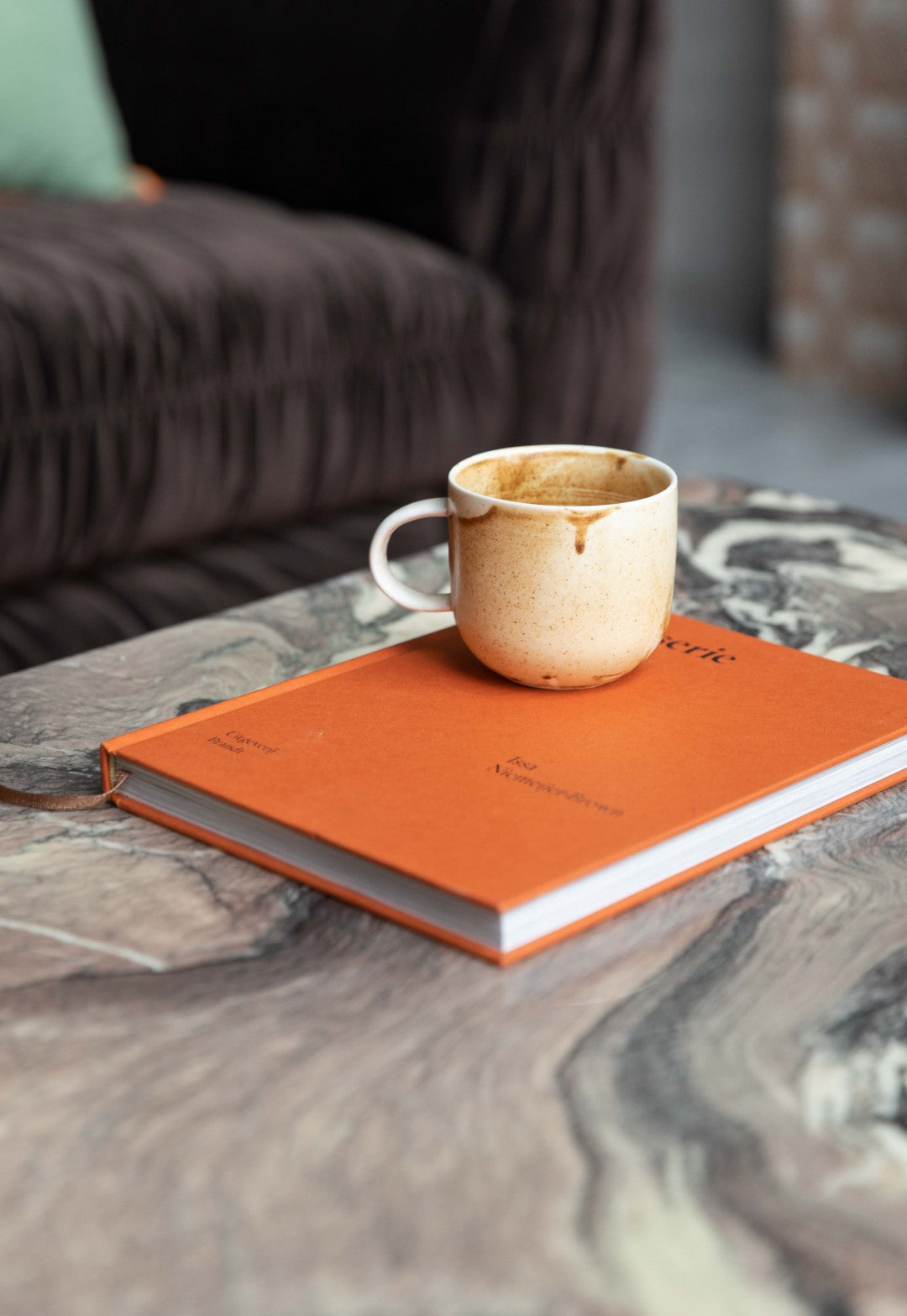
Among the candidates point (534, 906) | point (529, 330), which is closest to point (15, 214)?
point (529, 330)

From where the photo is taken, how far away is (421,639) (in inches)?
24.8

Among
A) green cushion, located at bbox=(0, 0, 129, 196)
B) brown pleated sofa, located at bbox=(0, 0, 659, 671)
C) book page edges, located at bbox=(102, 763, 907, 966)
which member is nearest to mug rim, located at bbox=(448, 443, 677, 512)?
book page edges, located at bbox=(102, 763, 907, 966)

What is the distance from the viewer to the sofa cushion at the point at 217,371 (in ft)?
3.67

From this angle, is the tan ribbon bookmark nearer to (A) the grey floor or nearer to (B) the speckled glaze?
(B) the speckled glaze

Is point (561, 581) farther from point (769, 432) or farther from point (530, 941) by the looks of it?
point (769, 432)

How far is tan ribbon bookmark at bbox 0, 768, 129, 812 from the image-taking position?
1.71ft

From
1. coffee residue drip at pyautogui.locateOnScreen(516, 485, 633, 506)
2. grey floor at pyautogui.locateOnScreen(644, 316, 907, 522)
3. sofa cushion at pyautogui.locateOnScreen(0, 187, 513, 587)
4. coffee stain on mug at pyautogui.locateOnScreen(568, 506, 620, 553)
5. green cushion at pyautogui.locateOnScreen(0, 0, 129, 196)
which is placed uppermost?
green cushion at pyautogui.locateOnScreen(0, 0, 129, 196)

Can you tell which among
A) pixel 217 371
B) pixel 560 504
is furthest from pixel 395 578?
pixel 217 371

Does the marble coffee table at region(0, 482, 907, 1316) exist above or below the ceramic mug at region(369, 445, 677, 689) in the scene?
below

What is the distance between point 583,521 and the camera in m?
0.54

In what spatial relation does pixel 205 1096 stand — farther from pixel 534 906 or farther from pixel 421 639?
pixel 421 639

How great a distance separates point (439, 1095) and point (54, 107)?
1.32m

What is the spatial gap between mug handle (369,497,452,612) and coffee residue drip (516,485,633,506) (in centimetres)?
4

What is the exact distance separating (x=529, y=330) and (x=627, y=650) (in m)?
0.96
